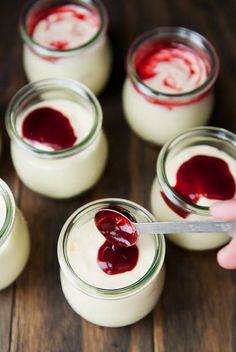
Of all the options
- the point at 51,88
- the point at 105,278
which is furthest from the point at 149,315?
the point at 51,88

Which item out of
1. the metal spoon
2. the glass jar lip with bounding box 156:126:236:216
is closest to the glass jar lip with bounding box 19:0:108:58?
the glass jar lip with bounding box 156:126:236:216

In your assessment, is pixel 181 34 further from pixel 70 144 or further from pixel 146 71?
pixel 70 144

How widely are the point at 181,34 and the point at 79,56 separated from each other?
0.27 meters

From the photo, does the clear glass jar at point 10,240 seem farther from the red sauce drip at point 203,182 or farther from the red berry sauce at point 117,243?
the red sauce drip at point 203,182

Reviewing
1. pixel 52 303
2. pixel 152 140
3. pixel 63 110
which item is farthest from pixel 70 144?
pixel 52 303

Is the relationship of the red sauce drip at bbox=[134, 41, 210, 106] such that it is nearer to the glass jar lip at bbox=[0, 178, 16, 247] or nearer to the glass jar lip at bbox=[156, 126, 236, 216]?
the glass jar lip at bbox=[156, 126, 236, 216]

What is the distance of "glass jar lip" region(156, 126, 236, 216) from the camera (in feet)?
4.43

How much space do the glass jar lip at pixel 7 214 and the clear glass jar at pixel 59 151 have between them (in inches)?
4.8

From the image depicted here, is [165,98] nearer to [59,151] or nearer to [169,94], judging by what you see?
[169,94]

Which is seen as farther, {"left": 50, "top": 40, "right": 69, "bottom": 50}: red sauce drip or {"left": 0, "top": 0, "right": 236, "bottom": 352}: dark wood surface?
{"left": 50, "top": 40, "right": 69, "bottom": 50}: red sauce drip

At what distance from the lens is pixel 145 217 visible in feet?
4.47

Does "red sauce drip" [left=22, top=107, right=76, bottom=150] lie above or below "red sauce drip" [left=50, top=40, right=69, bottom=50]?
below

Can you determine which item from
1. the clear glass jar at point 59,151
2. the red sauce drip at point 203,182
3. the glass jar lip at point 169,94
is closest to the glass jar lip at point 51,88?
the clear glass jar at point 59,151

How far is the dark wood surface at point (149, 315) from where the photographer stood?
1.38 m
